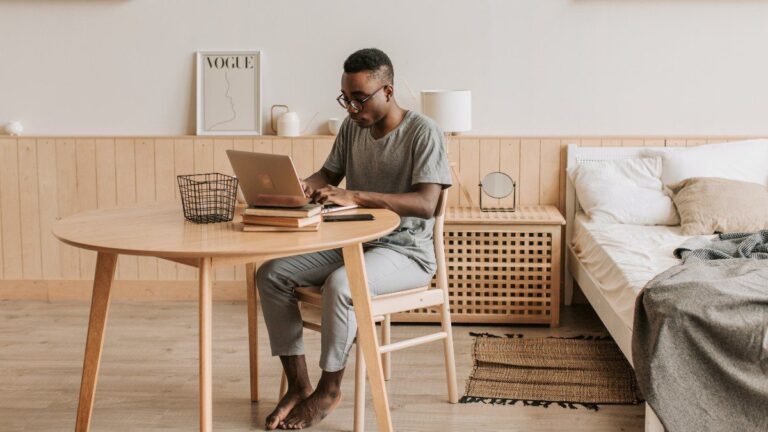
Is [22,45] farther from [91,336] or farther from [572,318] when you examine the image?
[572,318]

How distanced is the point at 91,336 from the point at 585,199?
93.0 inches

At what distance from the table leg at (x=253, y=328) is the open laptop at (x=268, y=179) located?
442mm

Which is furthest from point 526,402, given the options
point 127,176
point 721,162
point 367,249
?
point 127,176

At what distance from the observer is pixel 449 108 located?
417cm

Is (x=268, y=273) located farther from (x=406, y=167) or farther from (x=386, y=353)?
(x=386, y=353)

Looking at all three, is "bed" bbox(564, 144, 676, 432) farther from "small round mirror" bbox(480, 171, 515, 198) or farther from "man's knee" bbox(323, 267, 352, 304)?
"man's knee" bbox(323, 267, 352, 304)

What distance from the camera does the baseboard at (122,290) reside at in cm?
464

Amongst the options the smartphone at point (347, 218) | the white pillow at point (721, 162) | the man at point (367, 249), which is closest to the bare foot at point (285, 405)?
the man at point (367, 249)

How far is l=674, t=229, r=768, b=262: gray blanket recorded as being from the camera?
3.15 metres

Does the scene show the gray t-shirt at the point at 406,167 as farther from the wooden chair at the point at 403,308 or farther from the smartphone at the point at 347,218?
the smartphone at the point at 347,218

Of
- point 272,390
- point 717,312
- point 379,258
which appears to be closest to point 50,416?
point 272,390

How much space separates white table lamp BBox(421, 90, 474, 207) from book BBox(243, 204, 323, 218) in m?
1.68

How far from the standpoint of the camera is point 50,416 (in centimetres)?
307

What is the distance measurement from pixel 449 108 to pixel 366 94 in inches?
50.3
